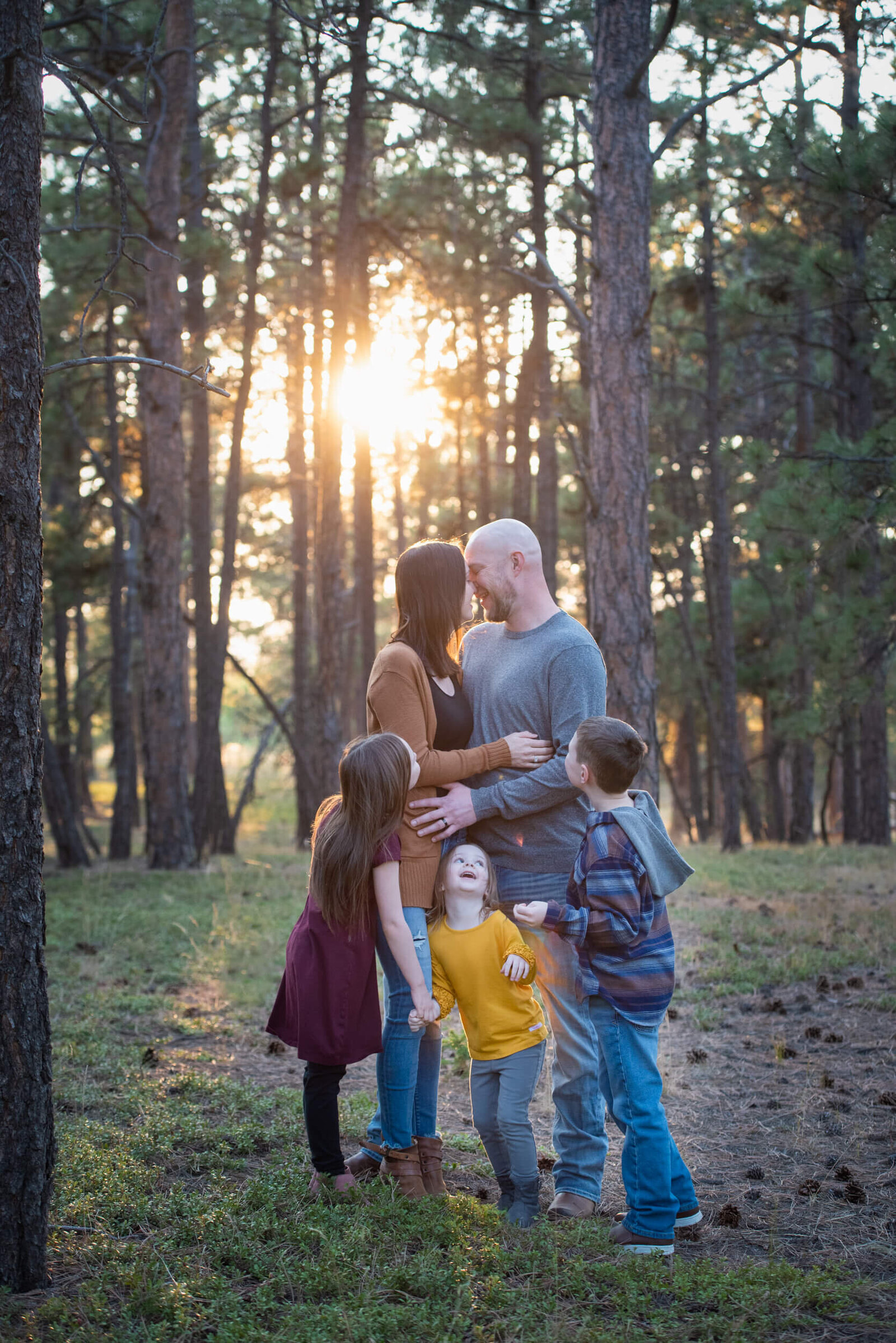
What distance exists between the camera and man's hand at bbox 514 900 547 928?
3.24 meters

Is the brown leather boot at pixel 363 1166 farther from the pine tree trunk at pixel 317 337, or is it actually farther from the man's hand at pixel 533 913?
the pine tree trunk at pixel 317 337

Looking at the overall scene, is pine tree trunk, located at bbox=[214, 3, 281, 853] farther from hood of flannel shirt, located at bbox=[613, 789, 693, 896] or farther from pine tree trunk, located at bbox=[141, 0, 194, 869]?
hood of flannel shirt, located at bbox=[613, 789, 693, 896]

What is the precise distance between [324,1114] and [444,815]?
1076 millimetres

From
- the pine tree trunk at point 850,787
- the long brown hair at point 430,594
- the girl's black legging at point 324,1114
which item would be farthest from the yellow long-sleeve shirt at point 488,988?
the pine tree trunk at point 850,787

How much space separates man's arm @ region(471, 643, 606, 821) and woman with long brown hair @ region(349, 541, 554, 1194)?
0.07m

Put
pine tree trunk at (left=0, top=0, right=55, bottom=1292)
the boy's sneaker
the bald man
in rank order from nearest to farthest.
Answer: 1. pine tree trunk at (left=0, top=0, right=55, bottom=1292)
2. the boy's sneaker
3. the bald man

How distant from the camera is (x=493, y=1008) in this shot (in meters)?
3.37

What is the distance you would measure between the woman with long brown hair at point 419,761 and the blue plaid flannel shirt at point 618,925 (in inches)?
16.4

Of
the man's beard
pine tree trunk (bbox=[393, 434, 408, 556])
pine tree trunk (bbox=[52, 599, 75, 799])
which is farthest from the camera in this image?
pine tree trunk (bbox=[393, 434, 408, 556])

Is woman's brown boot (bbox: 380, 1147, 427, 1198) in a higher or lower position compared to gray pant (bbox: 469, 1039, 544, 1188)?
lower

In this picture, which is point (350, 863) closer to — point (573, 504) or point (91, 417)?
point (91, 417)

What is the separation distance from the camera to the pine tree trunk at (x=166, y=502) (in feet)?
36.7

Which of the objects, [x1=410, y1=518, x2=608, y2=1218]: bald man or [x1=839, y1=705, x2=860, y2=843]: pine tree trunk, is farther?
[x1=839, y1=705, x2=860, y2=843]: pine tree trunk

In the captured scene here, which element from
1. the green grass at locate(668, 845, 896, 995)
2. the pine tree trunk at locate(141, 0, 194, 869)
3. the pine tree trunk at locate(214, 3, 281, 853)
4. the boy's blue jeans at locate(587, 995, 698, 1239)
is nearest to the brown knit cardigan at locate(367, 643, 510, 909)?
the boy's blue jeans at locate(587, 995, 698, 1239)
